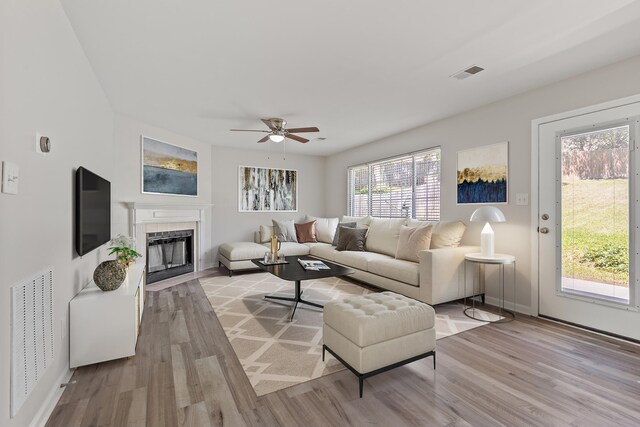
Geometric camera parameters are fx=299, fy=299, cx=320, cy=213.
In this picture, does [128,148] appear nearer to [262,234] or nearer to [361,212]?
[262,234]

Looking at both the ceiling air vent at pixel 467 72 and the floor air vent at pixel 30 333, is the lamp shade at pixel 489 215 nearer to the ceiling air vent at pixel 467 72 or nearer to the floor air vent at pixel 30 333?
the ceiling air vent at pixel 467 72

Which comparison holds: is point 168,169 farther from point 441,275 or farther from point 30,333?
point 441,275

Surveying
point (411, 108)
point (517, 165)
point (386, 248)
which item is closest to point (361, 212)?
point (386, 248)

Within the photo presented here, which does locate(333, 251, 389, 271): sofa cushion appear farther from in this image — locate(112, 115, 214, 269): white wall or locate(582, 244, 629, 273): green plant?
locate(112, 115, 214, 269): white wall

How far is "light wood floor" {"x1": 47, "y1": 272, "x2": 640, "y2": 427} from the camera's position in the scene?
162 cm

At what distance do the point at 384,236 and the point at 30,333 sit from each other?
3932mm

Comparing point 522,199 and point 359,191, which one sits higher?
point 359,191

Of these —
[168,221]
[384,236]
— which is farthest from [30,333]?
[384,236]

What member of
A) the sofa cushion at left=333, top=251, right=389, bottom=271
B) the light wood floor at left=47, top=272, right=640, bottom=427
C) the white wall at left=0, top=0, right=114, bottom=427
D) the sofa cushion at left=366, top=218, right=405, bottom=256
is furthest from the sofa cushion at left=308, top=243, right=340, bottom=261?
the white wall at left=0, top=0, right=114, bottom=427

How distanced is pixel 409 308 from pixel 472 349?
2.82 ft

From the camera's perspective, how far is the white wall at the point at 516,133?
8.91 feet

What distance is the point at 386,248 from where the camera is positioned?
4461 mm

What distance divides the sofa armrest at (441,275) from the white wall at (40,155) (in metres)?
3.10

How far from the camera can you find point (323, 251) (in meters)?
5.19
